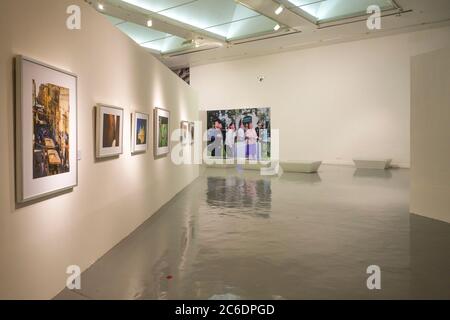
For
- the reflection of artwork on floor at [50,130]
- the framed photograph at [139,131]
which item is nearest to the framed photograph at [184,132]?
the framed photograph at [139,131]

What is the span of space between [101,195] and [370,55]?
20.9 metres

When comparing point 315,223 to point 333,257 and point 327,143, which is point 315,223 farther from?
point 327,143

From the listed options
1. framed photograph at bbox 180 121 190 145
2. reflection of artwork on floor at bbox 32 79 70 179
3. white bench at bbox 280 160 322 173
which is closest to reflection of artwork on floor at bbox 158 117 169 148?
framed photograph at bbox 180 121 190 145

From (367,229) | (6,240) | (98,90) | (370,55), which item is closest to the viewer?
(6,240)

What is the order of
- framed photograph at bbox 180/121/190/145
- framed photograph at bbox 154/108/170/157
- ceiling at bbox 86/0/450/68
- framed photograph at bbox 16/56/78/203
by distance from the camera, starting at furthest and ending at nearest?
ceiling at bbox 86/0/450/68 → framed photograph at bbox 180/121/190/145 → framed photograph at bbox 154/108/170/157 → framed photograph at bbox 16/56/78/203

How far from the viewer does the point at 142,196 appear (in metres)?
8.49

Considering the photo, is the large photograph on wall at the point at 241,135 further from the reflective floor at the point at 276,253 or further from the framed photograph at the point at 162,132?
the framed photograph at the point at 162,132

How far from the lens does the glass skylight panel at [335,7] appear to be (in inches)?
640

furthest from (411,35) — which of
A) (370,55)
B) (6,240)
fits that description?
(6,240)

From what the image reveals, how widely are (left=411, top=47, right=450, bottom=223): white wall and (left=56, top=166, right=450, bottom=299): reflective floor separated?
1.78 ft

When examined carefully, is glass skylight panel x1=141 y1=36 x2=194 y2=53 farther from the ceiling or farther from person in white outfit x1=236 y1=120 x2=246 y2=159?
person in white outfit x1=236 y1=120 x2=246 y2=159

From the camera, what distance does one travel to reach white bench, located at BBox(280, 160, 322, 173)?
19.3 metres

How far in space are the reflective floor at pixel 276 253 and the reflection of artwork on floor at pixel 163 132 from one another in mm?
1885

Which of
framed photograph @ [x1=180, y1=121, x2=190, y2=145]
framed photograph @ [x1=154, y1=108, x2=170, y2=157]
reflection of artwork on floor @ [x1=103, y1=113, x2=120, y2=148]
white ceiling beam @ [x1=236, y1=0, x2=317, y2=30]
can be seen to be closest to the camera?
reflection of artwork on floor @ [x1=103, y1=113, x2=120, y2=148]
